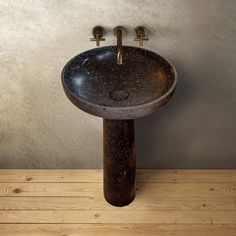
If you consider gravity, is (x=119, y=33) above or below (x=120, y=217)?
above

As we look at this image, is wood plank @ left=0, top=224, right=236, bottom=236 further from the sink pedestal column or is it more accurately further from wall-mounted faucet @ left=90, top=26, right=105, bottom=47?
wall-mounted faucet @ left=90, top=26, right=105, bottom=47

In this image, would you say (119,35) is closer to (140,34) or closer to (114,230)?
(140,34)

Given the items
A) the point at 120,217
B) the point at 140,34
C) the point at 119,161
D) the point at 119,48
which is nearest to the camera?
the point at 119,48

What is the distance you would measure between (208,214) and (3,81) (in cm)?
144

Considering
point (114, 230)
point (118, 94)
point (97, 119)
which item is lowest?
point (114, 230)

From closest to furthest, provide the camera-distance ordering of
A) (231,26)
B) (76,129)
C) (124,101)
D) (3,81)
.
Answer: (124,101) → (231,26) → (3,81) → (76,129)

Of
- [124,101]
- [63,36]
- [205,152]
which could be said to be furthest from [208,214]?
[63,36]

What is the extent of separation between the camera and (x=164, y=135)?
2242mm

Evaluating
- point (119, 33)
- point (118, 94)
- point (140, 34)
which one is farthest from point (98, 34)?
point (118, 94)

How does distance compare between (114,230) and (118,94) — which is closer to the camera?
(118,94)

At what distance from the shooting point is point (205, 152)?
2.31 metres

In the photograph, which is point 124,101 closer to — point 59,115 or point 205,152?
point 59,115

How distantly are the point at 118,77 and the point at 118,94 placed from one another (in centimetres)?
10

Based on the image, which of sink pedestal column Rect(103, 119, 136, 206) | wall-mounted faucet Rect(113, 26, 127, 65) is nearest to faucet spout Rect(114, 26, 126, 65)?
wall-mounted faucet Rect(113, 26, 127, 65)
